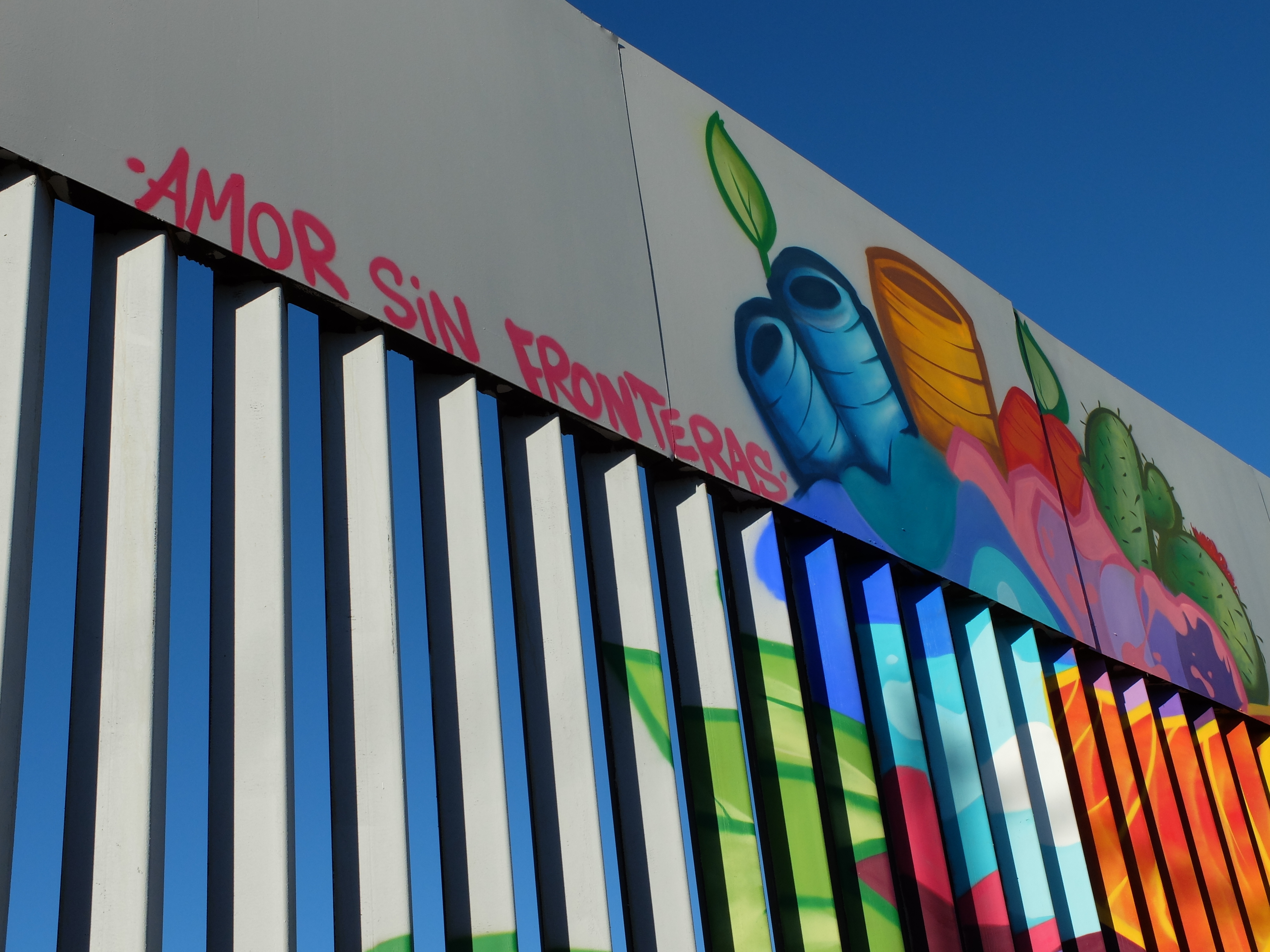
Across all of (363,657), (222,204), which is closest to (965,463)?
(363,657)

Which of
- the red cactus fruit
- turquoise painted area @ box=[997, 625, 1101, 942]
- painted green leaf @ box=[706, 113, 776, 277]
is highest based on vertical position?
painted green leaf @ box=[706, 113, 776, 277]

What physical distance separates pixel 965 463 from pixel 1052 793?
5.03 feet

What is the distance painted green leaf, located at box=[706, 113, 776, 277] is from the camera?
221 inches

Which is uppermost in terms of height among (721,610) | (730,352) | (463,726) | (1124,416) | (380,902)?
(1124,416)

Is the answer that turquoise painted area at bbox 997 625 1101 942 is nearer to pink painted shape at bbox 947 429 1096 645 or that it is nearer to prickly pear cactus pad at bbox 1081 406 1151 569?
pink painted shape at bbox 947 429 1096 645

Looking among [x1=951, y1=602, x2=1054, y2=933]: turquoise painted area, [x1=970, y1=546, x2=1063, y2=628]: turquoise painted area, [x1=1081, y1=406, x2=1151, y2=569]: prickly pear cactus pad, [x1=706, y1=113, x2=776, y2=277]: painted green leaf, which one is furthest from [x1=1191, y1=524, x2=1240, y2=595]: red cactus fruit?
[x1=706, y1=113, x2=776, y2=277]: painted green leaf

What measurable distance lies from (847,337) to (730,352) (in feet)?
2.94

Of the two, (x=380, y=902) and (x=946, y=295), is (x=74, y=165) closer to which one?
(x=380, y=902)

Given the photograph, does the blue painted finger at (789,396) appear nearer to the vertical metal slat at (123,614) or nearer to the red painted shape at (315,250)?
the red painted shape at (315,250)

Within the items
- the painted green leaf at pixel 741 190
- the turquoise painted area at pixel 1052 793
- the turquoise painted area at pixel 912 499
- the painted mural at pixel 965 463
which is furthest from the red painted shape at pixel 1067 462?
the painted green leaf at pixel 741 190

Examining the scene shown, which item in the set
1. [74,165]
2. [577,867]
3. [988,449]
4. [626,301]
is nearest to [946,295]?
[988,449]

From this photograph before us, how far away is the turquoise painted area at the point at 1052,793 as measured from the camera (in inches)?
220

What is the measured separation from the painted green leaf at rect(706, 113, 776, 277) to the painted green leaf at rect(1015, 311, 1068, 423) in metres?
2.18

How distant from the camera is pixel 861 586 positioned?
5445 mm
